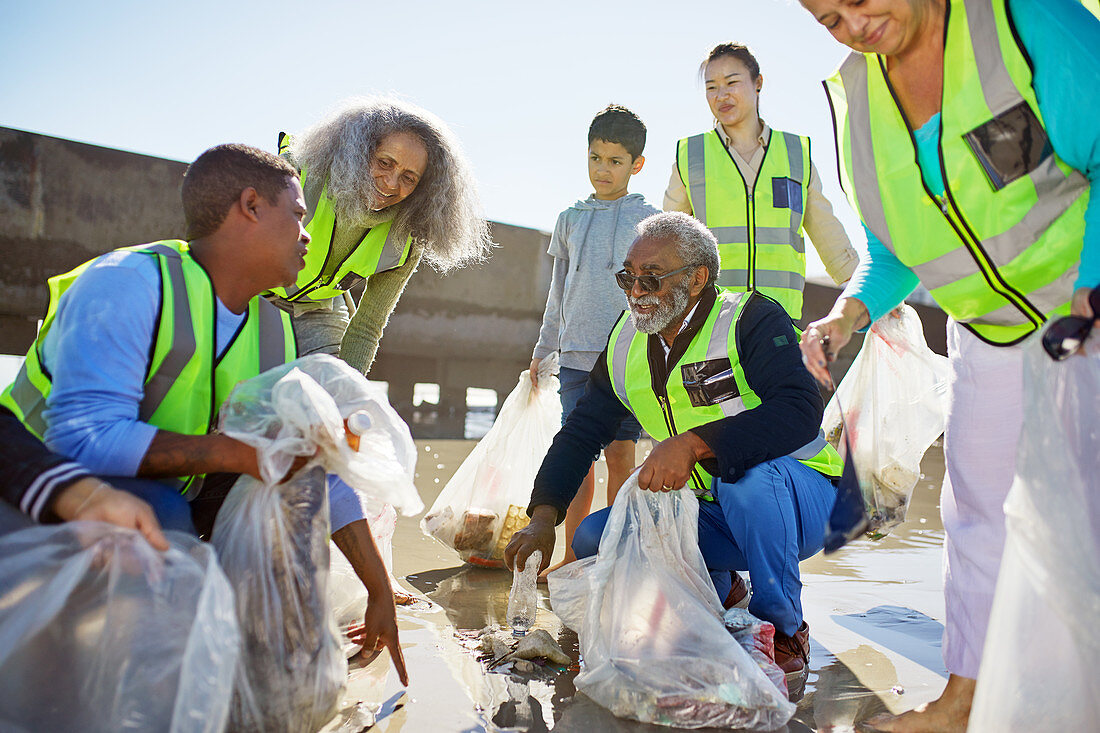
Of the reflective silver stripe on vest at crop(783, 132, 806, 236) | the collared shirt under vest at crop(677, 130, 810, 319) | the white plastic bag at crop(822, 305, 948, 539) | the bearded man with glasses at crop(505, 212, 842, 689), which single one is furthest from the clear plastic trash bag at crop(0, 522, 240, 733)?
the reflective silver stripe on vest at crop(783, 132, 806, 236)

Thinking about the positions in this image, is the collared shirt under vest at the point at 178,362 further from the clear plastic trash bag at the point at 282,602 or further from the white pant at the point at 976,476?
the white pant at the point at 976,476

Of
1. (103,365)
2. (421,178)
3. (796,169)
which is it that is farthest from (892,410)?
(103,365)

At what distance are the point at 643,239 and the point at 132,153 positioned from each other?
625 cm

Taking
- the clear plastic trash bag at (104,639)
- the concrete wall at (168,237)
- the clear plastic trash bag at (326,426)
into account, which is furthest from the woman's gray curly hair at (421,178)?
the concrete wall at (168,237)

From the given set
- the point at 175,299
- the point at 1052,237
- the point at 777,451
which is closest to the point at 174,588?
the point at 175,299

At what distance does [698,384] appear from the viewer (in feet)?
8.01

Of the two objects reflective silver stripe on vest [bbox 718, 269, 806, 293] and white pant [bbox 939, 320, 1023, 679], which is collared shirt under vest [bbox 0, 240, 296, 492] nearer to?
white pant [bbox 939, 320, 1023, 679]

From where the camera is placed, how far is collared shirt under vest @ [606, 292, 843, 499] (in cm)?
241

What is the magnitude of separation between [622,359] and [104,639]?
1683 mm

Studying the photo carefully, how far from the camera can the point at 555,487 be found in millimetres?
2438

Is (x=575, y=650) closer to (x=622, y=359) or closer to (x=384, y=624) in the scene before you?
(x=384, y=624)

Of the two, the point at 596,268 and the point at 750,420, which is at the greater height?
the point at 596,268

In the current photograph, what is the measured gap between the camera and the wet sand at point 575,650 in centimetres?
187

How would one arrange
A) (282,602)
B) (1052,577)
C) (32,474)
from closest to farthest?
(1052,577), (32,474), (282,602)
